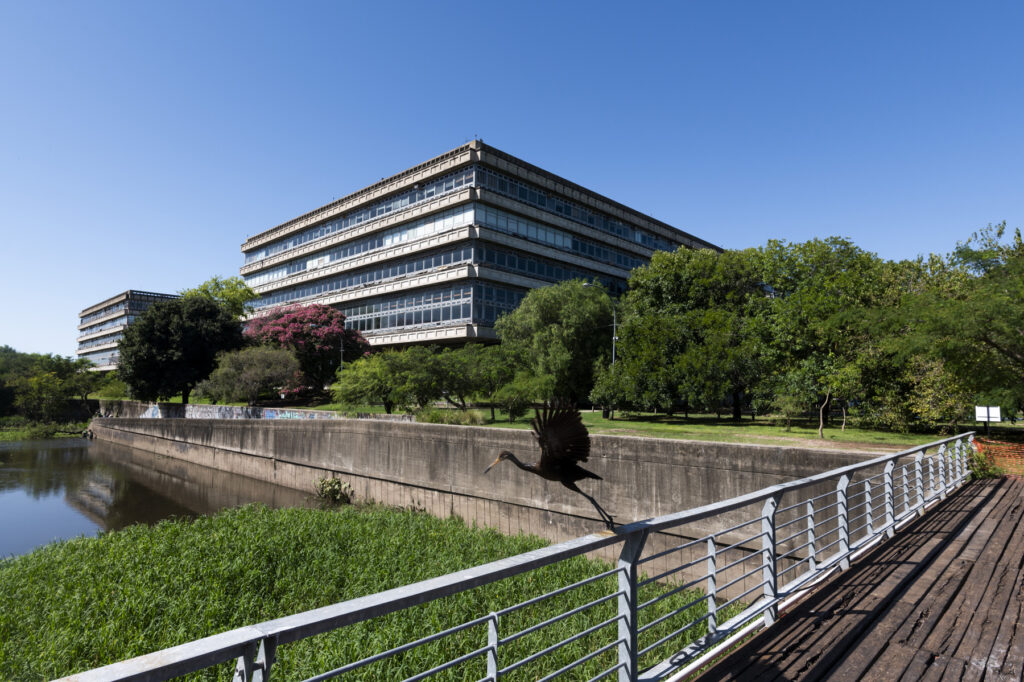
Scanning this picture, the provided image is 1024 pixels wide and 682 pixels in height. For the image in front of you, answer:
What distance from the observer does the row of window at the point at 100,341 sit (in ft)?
307

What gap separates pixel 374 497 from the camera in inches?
872

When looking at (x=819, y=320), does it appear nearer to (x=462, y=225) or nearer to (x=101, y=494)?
(x=462, y=225)

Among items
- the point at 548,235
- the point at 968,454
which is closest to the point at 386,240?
the point at 548,235

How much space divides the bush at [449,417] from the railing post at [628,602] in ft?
72.5

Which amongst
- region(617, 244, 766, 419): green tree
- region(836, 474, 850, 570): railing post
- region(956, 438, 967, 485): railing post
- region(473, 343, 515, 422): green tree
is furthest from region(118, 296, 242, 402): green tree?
region(836, 474, 850, 570): railing post

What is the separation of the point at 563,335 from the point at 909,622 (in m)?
31.4

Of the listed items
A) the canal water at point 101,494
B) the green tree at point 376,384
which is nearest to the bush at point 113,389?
the canal water at point 101,494

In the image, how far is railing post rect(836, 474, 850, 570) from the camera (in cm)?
592

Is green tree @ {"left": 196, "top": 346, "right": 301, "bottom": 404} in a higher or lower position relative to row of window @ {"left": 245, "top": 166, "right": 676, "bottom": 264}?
lower

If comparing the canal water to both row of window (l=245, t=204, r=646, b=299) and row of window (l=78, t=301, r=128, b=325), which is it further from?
row of window (l=78, t=301, r=128, b=325)

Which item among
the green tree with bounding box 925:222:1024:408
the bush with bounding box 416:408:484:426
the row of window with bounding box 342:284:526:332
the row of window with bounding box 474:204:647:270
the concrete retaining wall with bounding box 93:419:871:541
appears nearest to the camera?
the concrete retaining wall with bounding box 93:419:871:541

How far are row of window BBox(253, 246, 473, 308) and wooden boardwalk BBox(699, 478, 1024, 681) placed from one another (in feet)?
127

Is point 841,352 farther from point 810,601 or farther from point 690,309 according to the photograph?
point 810,601

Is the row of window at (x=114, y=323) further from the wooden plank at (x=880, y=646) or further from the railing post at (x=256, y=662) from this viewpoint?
the wooden plank at (x=880, y=646)
